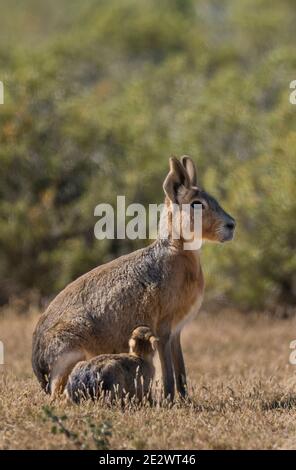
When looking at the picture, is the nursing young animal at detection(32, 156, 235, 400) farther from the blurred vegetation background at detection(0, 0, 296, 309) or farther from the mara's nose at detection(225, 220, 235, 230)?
the blurred vegetation background at detection(0, 0, 296, 309)

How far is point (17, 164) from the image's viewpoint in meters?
21.5

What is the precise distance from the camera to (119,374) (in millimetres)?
8773

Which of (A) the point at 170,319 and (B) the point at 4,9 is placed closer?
(A) the point at 170,319

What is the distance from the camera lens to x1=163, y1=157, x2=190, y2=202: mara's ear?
378 inches

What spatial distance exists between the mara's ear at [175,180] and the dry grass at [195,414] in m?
1.98

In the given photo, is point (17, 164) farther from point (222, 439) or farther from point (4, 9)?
point (4, 9)

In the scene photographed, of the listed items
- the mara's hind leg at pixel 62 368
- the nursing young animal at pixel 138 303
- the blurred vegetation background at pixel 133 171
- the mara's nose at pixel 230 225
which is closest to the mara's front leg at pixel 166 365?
the nursing young animal at pixel 138 303

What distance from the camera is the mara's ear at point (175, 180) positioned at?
9602 mm

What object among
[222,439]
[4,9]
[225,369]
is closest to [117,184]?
[225,369]

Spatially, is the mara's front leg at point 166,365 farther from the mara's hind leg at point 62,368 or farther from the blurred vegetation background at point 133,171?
the blurred vegetation background at point 133,171

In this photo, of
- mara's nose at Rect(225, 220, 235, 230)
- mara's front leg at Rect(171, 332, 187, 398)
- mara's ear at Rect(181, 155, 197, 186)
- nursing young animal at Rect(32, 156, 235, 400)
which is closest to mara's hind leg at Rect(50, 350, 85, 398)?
nursing young animal at Rect(32, 156, 235, 400)
